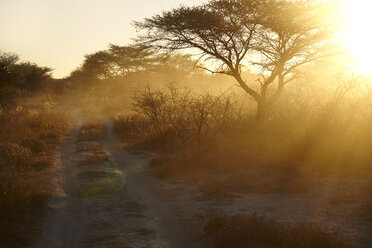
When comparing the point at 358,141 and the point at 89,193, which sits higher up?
the point at 358,141

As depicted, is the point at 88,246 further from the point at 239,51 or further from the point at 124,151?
the point at 239,51

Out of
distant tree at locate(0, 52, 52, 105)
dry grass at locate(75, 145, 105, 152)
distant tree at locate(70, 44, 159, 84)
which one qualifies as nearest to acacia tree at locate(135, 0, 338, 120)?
dry grass at locate(75, 145, 105, 152)

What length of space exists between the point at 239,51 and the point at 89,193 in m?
8.42

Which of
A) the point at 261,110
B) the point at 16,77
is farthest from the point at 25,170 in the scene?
the point at 16,77

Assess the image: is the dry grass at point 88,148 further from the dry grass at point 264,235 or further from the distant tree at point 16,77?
the distant tree at point 16,77

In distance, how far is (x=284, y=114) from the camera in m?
13.1

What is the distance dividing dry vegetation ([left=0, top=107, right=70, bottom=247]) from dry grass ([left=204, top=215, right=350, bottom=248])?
113 inches

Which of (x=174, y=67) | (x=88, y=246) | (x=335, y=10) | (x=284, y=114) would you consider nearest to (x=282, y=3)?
(x=335, y=10)

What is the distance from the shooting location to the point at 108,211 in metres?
7.26

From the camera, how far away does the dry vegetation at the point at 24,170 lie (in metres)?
6.28

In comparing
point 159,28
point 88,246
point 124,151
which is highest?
point 159,28

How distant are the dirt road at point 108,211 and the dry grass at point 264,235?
0.44 meters

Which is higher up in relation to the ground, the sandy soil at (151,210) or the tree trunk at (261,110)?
the tree trunk at (261,110)

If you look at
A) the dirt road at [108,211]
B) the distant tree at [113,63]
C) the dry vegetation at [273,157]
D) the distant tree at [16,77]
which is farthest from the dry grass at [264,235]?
the distant tree at [113,63]
